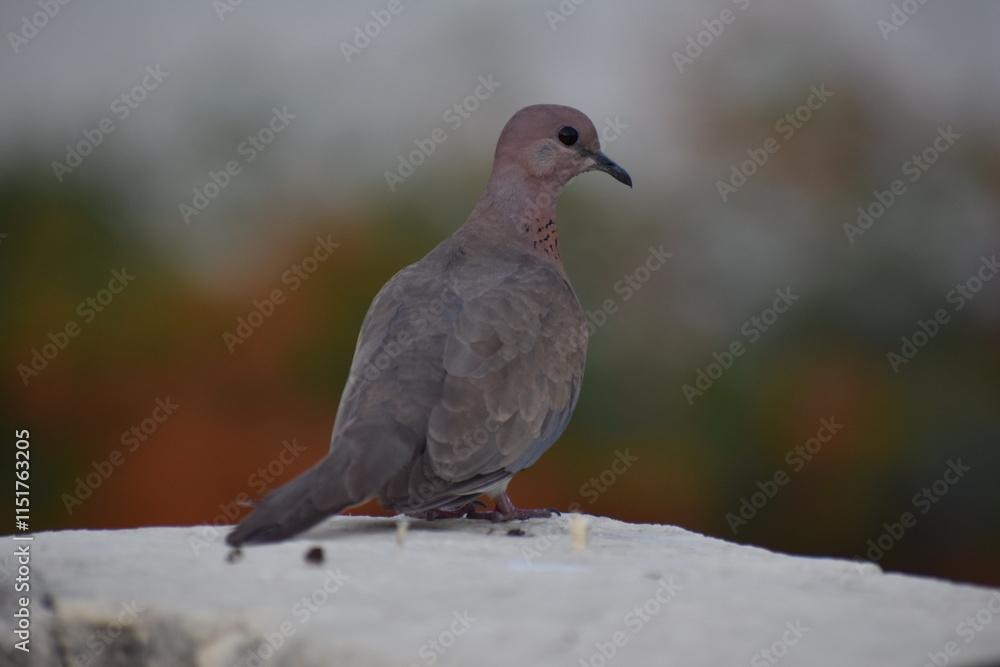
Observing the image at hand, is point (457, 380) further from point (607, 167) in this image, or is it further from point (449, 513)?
point (607, 167)

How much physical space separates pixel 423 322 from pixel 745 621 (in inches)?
89.7

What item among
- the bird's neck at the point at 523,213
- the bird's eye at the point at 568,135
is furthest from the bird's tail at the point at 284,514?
the bird's eye at the point at 568,135

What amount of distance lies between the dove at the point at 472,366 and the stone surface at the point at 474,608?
0.91 feet

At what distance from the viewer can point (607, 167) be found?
604 centimetres

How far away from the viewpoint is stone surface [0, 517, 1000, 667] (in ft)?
9.30

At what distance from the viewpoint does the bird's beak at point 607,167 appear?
600 cm

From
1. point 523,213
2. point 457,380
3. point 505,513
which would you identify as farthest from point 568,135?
point 505,513

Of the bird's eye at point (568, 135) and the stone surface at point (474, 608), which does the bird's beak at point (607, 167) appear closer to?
the bird's eye at point (568, 135)

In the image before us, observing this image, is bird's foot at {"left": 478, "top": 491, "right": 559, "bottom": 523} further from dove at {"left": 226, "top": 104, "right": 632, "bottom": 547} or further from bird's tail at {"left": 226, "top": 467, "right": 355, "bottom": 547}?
bird's tail at {"left": 226, "top": 467, "right": 355, "bottom": 547}

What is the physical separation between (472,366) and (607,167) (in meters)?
1.75

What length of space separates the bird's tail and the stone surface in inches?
2.4

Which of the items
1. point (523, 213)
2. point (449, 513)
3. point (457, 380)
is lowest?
point (449, 513)

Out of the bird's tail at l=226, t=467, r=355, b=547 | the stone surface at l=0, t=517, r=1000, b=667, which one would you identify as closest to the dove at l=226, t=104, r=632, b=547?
the bird's tail at l=226, t=467, r=355, b=547

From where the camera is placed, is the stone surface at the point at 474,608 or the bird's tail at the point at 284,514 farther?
the bird's tail at the point at 284,514
